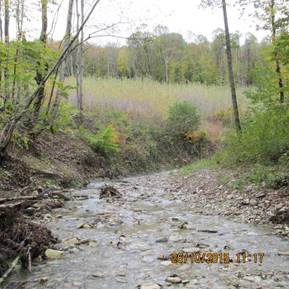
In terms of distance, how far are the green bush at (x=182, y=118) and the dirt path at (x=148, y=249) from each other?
12942 millimetres

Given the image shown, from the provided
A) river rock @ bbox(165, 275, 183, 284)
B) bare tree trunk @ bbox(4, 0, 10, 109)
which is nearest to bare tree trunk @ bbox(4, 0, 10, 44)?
bare tree trunk @ bbox(4, 0, 10, 109)

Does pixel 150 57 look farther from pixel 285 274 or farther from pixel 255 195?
pixel 285 274

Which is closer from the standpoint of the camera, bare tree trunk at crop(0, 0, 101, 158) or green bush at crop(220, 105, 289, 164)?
bare tree trunk at crop(0, 0, 101, 158)

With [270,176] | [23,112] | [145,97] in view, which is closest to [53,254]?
[23,112]

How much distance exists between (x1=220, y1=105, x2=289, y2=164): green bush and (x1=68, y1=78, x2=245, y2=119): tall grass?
36.0ft

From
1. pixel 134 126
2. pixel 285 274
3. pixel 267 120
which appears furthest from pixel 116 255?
pixel 134 126

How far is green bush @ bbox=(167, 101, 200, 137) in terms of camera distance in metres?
20.7

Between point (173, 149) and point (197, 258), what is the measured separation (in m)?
15.8

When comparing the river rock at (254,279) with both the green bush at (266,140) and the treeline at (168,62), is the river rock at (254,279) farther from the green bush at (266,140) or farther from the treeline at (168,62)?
the treeline at (168,62)

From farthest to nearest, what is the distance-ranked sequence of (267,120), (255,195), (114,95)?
(114,95)
(267,120)
(255,195)

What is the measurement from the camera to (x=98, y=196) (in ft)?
31.3

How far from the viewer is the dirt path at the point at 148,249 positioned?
3.96m
